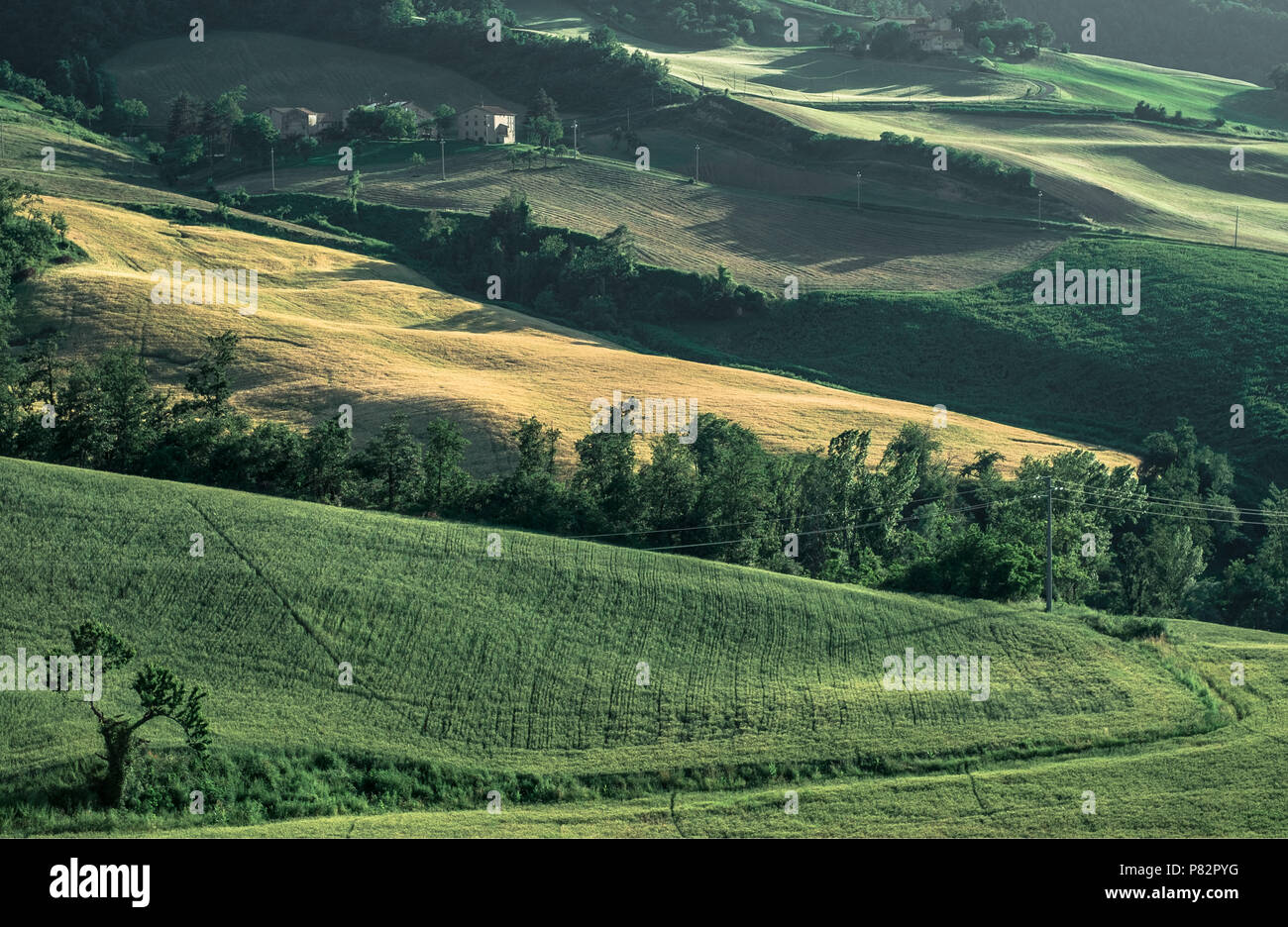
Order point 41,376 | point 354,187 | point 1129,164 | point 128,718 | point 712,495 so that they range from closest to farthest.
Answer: point 128,718
point 712,495
point 41,376
point 354,187
point 1129,164

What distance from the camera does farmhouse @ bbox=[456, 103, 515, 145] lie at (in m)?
148

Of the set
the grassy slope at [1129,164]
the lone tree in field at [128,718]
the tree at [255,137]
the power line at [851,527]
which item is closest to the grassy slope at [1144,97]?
the grassy slope at [1129,164]

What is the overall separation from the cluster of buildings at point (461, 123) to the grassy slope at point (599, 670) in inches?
3963

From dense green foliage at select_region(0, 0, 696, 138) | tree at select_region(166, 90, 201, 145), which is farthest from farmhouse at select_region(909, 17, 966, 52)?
tree at select_region(166, 90, 201, 145)

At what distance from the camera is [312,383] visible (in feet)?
278

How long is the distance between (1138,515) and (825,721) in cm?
3701

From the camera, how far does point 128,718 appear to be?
38688mm

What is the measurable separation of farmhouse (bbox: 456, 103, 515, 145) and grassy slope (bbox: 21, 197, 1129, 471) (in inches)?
1573

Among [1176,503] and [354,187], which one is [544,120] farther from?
[1176,503]

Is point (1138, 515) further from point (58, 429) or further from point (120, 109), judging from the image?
point (120, 109)

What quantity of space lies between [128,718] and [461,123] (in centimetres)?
11927

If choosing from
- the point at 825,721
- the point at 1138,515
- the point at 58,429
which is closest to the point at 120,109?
the point at 58,429

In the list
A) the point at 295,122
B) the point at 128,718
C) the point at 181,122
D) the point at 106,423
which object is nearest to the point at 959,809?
the point at 128,718

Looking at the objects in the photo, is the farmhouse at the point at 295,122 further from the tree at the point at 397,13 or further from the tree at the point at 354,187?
the tree at the point at 397,13
